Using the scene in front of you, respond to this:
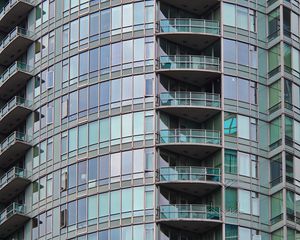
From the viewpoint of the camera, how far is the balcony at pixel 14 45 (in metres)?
116

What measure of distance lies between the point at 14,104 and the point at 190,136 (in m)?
16.5

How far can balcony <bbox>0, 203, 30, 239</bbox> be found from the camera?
11125 cm

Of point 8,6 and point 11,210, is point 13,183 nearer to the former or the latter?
point 11,210

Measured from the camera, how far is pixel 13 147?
114 meters

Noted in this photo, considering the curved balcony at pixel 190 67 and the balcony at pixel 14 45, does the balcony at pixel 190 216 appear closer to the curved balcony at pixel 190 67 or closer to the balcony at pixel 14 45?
the curved balcony at pixel 190 67

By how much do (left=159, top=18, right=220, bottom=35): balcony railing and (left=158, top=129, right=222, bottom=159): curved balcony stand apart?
7.76 meters

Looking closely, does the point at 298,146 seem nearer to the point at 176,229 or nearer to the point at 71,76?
the point at 176,229

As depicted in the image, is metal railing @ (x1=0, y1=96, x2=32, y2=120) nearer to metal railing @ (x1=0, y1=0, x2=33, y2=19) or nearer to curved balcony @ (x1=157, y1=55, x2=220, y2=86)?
metal railing @ (x1=0, y1=0, x2=33, y2=19)

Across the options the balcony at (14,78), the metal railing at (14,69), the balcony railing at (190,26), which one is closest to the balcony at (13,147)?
the balcony at (14,78)

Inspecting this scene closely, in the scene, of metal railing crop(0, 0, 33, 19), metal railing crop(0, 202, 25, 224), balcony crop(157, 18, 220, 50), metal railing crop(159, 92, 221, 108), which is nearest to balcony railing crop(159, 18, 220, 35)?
balcony crop(157, 18, 220, 50)

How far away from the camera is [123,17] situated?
358ft

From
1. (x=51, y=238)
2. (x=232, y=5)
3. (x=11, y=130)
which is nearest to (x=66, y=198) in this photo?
(x=51, y=238)

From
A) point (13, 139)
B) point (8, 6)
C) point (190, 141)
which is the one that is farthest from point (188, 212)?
point (8, 6)

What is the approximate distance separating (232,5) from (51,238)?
22.0 meters
